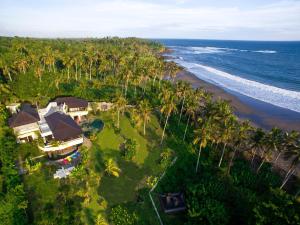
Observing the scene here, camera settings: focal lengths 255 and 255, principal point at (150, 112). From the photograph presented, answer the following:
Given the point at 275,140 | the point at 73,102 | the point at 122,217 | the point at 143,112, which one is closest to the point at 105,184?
the point at 122,217

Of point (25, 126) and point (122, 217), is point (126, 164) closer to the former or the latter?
point (122, 217)

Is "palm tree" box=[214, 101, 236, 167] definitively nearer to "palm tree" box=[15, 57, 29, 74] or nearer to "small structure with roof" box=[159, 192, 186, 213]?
"small structure with roof" box=[159, 192, 186, 213]

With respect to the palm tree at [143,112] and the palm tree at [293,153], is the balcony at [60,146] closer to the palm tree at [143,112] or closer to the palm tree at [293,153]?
the palm tree at [143,112]

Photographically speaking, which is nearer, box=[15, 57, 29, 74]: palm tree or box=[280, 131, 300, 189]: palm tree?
box=[280, 131, 300, 189]: palm tree

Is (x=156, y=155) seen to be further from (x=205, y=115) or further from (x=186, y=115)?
(x=186, y=115)

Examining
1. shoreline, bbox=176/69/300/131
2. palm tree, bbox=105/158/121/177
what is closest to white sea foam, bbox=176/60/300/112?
shoreline, bbox=176/69/300/131

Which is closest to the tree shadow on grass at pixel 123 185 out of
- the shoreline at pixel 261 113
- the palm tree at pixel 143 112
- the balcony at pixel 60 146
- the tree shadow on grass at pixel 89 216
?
the tree shadow on grass at pixel 89 216
